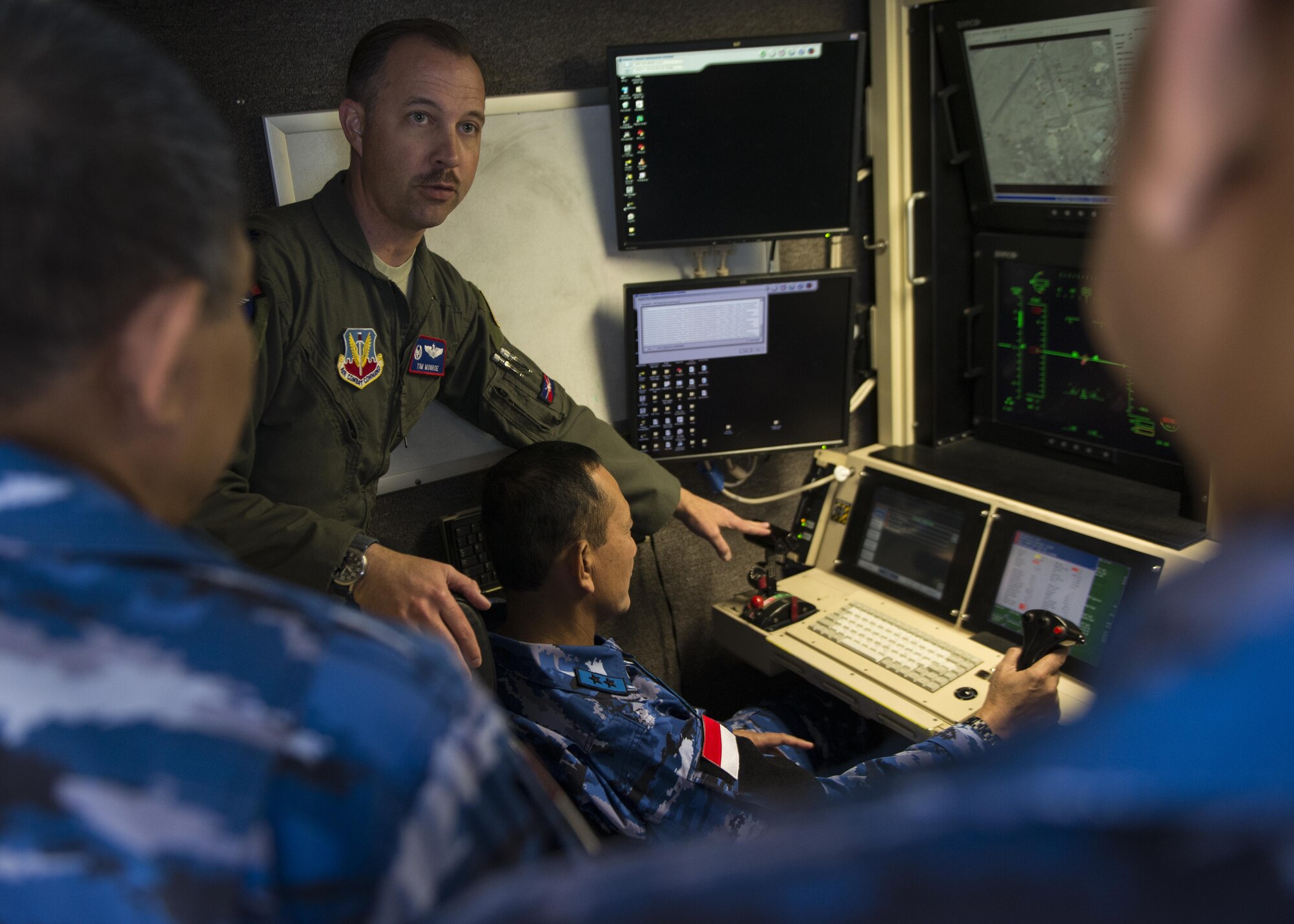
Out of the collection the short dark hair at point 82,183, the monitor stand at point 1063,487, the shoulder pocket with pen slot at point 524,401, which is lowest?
the monitor stand at point 1063,487

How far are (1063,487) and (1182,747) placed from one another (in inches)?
67.6

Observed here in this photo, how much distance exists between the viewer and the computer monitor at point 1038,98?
158cm

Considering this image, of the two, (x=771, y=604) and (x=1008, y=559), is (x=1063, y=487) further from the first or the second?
(x=771, y=604)

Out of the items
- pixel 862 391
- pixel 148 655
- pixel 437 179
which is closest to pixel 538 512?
pixel 437 179

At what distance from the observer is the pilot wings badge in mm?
1553

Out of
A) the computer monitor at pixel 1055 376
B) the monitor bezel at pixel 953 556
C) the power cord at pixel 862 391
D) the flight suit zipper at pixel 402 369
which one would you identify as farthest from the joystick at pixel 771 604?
the flight suit zipper at pixel 402 369

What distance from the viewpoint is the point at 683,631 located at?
222 cm

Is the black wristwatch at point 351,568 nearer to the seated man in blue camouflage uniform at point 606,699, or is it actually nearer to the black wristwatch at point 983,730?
the seated man in blue camouflage uniform at point 606,699

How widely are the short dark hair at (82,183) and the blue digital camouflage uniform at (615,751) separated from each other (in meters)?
0.98

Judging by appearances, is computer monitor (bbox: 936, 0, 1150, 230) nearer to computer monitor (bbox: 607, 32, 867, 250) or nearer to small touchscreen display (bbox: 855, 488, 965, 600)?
computer monitor (bbox: 607, 32, 867, 250)

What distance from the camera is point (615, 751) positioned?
1.32 m

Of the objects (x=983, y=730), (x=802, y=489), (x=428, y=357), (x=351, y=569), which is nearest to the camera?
(x=351, y=569)

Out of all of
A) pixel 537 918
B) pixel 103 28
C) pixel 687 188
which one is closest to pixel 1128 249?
pixel 537 918

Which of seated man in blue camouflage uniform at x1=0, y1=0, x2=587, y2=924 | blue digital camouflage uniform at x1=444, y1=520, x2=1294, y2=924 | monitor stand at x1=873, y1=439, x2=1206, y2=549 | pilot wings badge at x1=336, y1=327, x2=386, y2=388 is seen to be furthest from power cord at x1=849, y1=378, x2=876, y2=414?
blue digital camouflage uniform at x1=444, y1=520, x2=1294, y2=924
